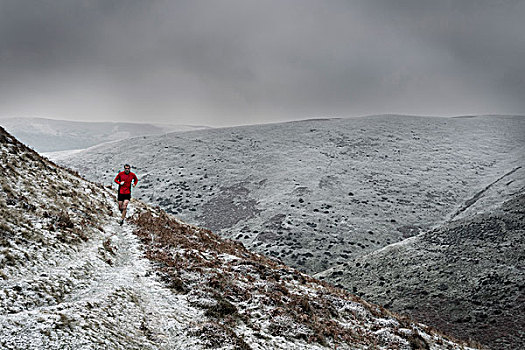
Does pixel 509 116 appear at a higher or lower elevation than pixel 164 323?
higher

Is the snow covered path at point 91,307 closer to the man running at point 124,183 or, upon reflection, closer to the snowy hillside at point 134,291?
the snowy hillside at point 134,291

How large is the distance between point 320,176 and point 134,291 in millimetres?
68117

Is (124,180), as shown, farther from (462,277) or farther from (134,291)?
(462,277)

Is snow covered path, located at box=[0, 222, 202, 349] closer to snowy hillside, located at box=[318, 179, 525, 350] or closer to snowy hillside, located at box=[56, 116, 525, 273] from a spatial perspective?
snowy hillside, located at box=[318, 179, 525, 350]

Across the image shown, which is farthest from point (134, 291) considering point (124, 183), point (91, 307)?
point (124, 183)

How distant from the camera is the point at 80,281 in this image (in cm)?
1122

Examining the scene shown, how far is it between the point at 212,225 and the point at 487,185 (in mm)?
59695

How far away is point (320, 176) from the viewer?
77312mm

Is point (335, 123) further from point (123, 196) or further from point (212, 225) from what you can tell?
point (123, 196)

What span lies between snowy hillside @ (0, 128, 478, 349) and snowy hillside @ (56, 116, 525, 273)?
27566 millimetres

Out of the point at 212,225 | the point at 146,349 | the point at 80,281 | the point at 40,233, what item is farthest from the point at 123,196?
the point at 212,225

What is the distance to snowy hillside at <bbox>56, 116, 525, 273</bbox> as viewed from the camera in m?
54.1

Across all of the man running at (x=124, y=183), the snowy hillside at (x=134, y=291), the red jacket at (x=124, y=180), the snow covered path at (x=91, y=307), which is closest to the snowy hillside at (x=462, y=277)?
the snowy hillside at (x=134, y=291)

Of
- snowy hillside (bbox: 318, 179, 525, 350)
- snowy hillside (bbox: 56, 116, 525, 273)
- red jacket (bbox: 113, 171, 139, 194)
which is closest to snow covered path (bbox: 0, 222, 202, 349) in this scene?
red jacket (bbox: 113, 171, 139, 194)
